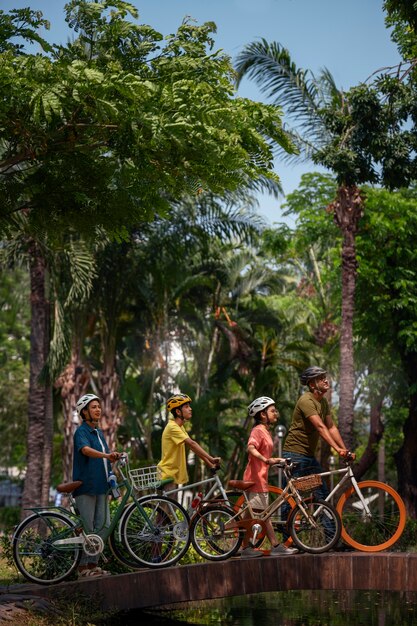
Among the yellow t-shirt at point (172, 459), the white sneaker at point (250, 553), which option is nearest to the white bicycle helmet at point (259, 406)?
the yellow t-shirt at point (172, 459)

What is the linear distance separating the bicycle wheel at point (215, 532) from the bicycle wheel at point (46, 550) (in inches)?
49.9

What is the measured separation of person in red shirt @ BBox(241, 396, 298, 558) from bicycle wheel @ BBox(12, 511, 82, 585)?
→ 1894 millimetres

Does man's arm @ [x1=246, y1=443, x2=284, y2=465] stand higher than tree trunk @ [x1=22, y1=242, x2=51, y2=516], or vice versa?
tree trunk @ [x1=22, y1=242, x2=51, y2=516]

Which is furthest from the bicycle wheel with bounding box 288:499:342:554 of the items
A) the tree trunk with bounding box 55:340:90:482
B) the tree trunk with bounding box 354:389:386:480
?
the tree trunk with bounding box 354:389:386:480

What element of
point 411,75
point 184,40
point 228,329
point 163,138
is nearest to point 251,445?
point 163,138

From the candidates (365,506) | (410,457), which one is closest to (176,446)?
(365,506)

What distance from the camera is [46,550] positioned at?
9992 mm

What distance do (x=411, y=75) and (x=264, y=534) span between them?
43.2 ft

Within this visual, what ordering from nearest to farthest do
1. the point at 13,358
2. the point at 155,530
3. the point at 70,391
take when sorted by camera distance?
1. the point at 155,530
2. the point at 70,391
3. the point at 13,358

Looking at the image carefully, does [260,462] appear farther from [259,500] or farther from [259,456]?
[259,500]

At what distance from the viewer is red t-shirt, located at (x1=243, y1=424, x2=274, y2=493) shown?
10586 mm

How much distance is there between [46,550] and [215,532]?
1.79 metres

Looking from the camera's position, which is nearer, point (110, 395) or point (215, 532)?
point (215, 532)

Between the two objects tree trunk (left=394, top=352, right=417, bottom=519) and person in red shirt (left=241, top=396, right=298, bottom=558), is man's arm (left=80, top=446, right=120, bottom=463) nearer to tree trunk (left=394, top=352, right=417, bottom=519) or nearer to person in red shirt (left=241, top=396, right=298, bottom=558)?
person in red shirt (left=241, top=396, right=298, bottom=558)
